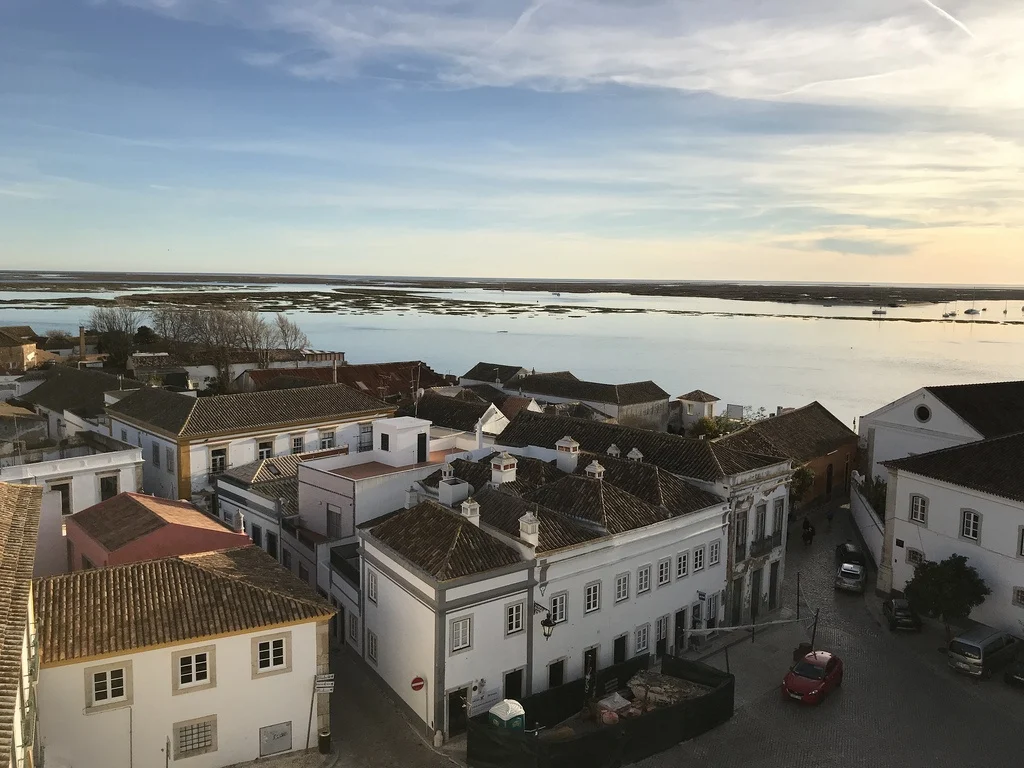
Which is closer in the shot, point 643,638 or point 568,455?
point 643,638

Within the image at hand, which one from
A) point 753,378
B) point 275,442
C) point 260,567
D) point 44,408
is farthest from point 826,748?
point 753,378

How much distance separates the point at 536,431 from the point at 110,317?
268 ft

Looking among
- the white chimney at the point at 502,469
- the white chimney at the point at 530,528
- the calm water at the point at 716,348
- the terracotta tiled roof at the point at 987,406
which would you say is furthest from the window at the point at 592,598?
the calm water at the point at 716,348

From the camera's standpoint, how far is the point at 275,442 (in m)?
38.7

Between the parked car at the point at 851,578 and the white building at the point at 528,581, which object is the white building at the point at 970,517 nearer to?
the parked car at the point at 851,578

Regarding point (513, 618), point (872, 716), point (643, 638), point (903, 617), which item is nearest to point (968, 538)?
point (903, 617)

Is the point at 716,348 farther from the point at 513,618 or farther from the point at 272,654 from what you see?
the point at 272,654

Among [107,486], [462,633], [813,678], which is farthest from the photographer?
[107,486]

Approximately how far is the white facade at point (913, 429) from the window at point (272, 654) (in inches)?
1048

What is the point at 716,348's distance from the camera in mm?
121188

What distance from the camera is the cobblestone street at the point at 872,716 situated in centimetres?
1806

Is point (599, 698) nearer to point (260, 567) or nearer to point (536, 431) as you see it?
point (260, 567)

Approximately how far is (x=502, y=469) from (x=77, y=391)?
1409 inches

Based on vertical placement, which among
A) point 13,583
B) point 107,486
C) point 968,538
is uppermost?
point 13,583
